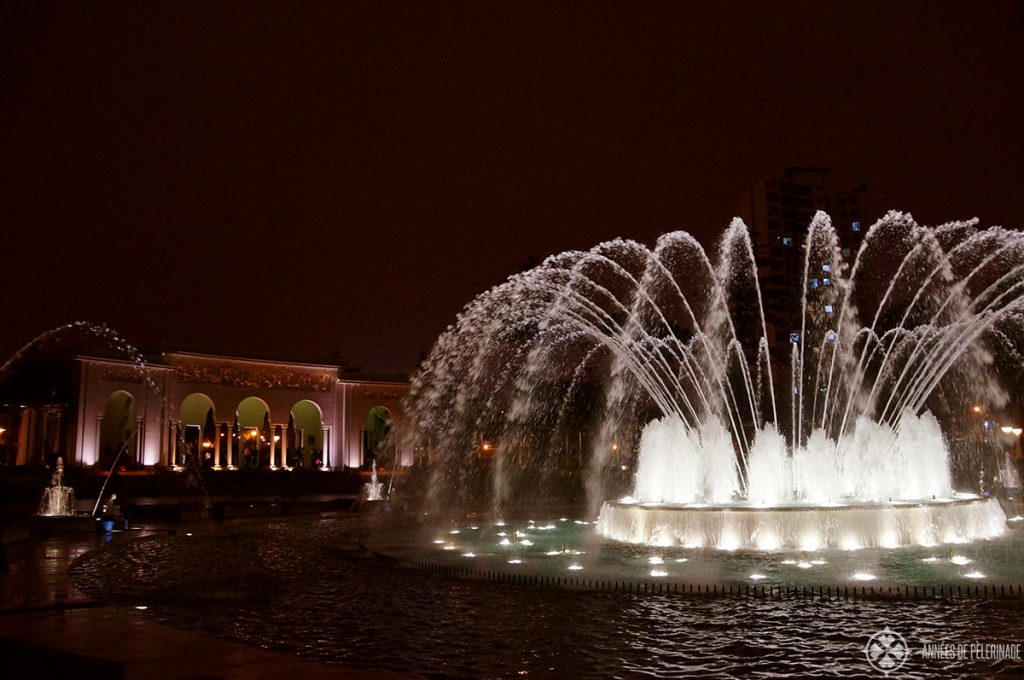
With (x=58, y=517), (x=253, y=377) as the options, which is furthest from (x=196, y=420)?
(x=58, y=517)

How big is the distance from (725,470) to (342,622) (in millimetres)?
11524

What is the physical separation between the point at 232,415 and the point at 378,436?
1181 cm

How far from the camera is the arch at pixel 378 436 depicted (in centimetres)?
5247

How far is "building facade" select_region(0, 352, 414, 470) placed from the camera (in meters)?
39.1

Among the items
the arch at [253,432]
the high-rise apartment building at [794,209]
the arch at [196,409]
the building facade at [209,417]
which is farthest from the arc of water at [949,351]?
the high-rise apartment building at [794,209]

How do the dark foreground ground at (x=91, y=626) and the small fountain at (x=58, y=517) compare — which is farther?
the small fountain at (x=58, y=517)

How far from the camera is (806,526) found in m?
14.3

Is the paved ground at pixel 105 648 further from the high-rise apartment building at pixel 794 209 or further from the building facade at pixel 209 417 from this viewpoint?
the high-rise apartment building at pixel 794 209

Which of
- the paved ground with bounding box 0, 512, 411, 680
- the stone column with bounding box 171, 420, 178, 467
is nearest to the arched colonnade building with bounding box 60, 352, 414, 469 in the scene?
the stone column with bounding box 171, 420, 178, 467

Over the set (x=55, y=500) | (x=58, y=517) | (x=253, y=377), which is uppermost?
(x=253, y=377)

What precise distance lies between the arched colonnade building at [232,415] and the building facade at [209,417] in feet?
0.19

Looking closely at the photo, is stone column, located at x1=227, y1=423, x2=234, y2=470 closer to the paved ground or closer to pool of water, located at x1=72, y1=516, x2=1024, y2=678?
pool of water, located at x1=72, y1=516, x2=1024, y2=678

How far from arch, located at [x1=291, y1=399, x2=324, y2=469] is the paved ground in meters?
40.0

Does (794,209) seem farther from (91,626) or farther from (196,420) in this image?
(91,626)
